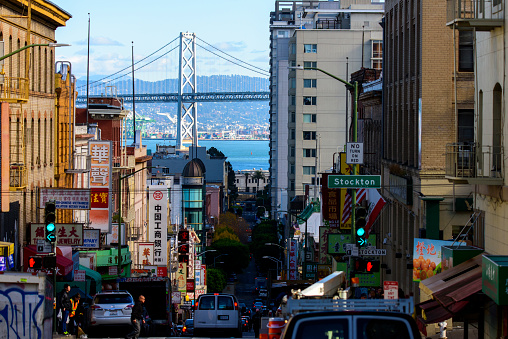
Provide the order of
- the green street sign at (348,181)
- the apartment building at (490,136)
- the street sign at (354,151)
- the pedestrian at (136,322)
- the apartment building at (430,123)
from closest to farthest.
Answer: the apartment building at (490,136) < the pedestrian at (136,322) < the green street sign at (348,181) < the street sign at (354,151) < the apartment building at (430,123)

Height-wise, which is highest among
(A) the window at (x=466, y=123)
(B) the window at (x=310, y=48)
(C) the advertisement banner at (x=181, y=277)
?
(B) the window at (x=310, y=48)

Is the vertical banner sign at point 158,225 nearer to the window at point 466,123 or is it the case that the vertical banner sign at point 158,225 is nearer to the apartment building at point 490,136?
the window at point 466,123

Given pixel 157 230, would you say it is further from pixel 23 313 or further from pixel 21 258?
pixel 23 313

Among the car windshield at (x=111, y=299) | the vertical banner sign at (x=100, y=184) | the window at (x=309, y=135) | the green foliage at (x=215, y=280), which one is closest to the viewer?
the car windshield at (x=111, y=299)

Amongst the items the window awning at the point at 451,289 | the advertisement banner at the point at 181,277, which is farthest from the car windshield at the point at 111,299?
the advertisement banner at the point at 181,277

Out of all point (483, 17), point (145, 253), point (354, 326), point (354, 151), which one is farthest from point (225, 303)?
point (145, 253)

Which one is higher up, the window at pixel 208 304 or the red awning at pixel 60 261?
the red awning at pixel 60 261

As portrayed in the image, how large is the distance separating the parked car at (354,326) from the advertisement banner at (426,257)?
16245 millimetres

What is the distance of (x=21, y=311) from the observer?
18.5 metres

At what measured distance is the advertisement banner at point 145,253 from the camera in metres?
65.4

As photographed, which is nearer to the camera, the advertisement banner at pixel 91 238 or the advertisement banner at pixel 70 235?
the advertisement banner at pixel 70 235

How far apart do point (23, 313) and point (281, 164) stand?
131 meters

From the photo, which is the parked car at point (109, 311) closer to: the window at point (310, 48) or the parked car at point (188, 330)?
the parked car at point (188, 330)

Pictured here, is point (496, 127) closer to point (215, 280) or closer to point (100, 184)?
point (100, 184)
